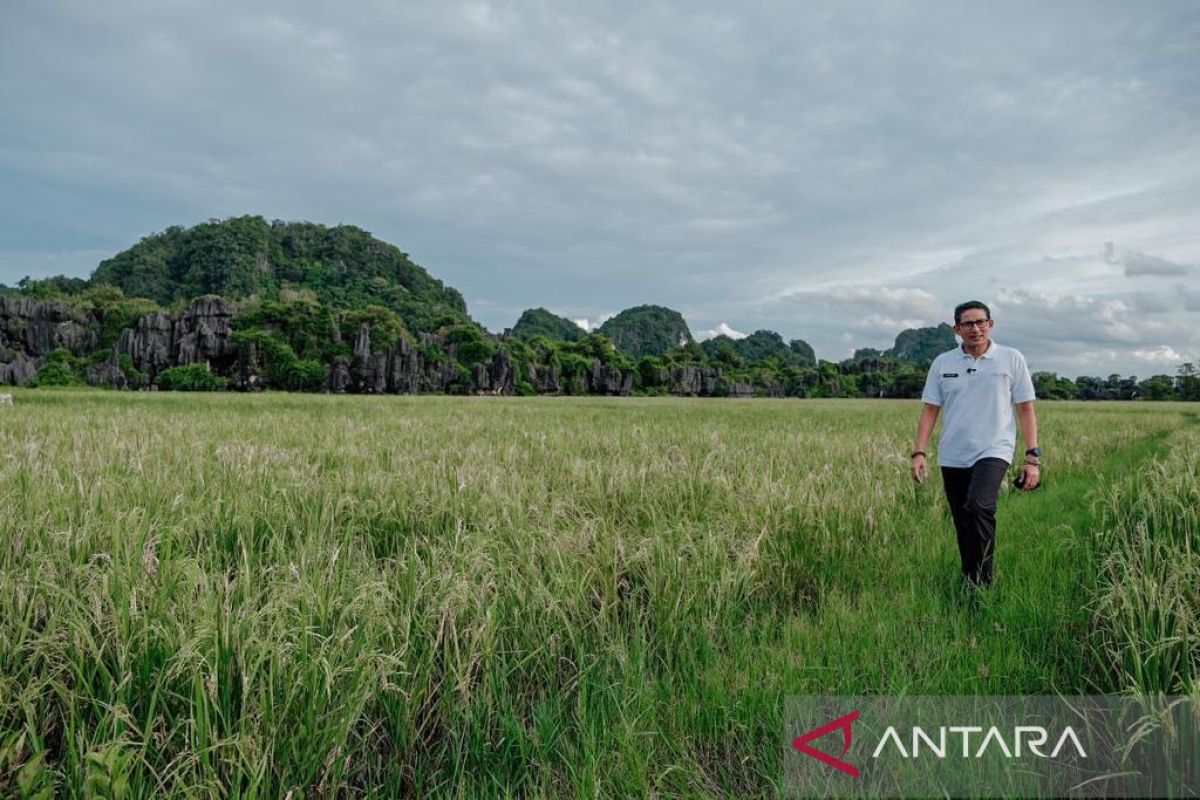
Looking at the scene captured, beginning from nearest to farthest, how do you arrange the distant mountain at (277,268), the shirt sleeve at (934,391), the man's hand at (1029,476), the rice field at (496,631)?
the rice field at (496,631)
the man's hand at (1029,476)
the shirt sleeve at (934,391)
the distant mountain at (277,268)

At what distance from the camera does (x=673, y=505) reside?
18.4 feet

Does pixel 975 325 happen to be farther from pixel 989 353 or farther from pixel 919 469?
pixel 919 469

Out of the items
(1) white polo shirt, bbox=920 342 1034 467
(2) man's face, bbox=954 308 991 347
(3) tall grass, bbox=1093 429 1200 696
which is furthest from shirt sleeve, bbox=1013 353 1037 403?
(3) tall grass, bbox=1093 429 1200 696

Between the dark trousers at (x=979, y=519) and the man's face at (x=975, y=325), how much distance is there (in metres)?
0.94

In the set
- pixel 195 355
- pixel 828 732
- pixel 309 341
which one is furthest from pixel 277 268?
pixel 828 732

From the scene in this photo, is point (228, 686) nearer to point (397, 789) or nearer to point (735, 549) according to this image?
point (397, 789)

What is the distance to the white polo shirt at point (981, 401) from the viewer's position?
14.7 ft

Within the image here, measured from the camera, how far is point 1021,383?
4641 mm

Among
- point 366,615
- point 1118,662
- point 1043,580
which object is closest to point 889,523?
point 1043,580

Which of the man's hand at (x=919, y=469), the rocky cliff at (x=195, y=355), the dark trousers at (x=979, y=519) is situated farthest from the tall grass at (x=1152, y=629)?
the rocky cliff at (x=195, y=355)

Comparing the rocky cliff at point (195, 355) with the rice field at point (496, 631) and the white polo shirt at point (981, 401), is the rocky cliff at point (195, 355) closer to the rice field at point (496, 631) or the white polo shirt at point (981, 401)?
the rice field at point (496, 631)

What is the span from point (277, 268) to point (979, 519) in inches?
6632

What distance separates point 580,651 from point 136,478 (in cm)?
484

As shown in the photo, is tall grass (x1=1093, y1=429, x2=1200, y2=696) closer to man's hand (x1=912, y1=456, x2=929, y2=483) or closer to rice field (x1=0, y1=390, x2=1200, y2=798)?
rice field (x1=0, y1=390, x2=1200, y2=798)
